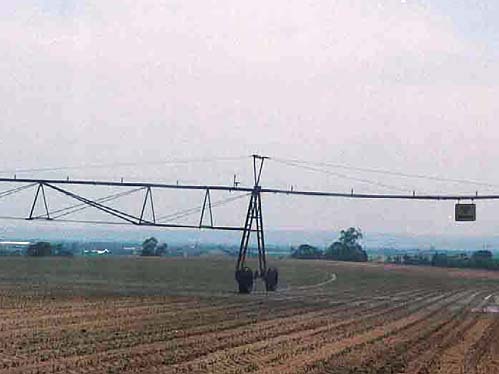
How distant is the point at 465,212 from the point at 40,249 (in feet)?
266

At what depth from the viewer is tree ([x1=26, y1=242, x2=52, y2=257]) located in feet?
409

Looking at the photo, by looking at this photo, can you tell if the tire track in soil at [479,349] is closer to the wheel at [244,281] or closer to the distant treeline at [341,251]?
the wheel at [244,281]

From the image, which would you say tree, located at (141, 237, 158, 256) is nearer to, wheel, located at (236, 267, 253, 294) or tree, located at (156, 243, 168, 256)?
tree, located at (156, 243, 168, 256)

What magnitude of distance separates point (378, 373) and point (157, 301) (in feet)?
65.5

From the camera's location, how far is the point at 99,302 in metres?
36.9

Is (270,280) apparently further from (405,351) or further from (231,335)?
(405,351)

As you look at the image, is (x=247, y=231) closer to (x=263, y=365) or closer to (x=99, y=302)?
(x=99, y=302)

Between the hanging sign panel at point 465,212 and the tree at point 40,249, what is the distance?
7622 centimetres

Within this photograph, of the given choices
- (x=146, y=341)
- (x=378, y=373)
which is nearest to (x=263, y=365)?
(x=378, y=373)

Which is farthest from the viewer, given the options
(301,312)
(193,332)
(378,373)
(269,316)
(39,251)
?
(39,251)

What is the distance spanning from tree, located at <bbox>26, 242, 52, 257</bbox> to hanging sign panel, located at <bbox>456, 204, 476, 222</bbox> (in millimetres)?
76219

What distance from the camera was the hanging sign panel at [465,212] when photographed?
175 feet

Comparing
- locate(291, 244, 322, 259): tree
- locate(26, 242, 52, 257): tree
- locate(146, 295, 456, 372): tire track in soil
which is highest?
locate(291, 244, 322, 259): tree

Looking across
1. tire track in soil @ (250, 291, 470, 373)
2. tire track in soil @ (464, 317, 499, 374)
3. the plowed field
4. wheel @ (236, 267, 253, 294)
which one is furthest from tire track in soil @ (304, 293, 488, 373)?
wheel @ (236, 267, 253, 294)
